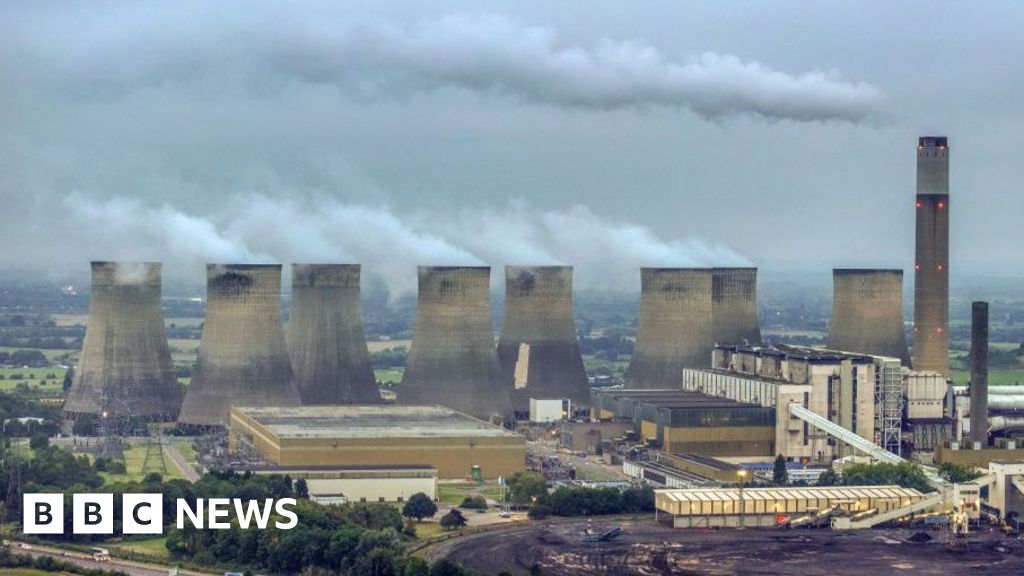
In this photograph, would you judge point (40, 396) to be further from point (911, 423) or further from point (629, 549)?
point (629, 549)

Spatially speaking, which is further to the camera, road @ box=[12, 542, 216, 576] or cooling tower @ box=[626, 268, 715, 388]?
cooling tower @ box=[626, 268, 715, 388]

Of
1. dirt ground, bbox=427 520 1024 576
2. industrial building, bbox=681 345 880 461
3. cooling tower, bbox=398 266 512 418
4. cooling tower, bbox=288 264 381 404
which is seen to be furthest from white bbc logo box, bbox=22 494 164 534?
cooling tower, bbox=288 264 381 404

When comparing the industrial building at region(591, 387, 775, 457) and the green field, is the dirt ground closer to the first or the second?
the industrial building at region(591, 387, 775, 457)

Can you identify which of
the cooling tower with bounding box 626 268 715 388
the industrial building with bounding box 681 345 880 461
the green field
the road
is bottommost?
Result: the road

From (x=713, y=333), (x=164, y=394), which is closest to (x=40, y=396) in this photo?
(x=164, y=394)

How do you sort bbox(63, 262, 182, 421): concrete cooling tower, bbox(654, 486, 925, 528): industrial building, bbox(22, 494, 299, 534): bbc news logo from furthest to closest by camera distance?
bbox(63, 262, 182, 421): concrete cooling tower
bbox(654, 486, 925, 528): industrial building
bbox(22, 494, 299, 534): bbc news logo

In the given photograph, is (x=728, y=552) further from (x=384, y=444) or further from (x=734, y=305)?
(x=734, y=305)
